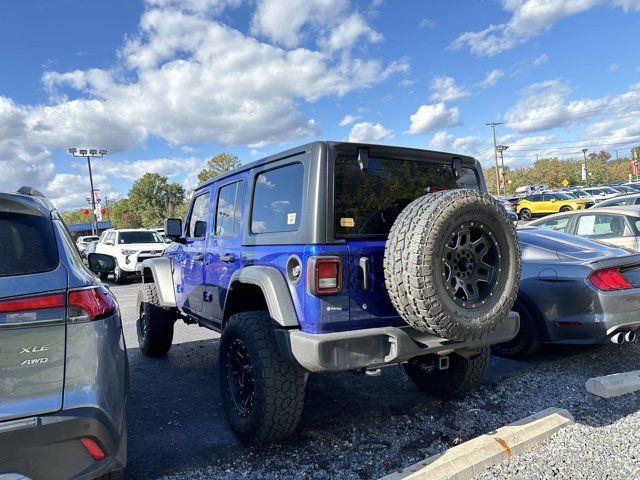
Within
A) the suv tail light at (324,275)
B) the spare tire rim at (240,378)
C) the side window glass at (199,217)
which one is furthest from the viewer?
the side window glass at (199,217)

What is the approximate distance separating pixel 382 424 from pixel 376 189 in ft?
5.86

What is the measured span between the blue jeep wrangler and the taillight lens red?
1273 mm

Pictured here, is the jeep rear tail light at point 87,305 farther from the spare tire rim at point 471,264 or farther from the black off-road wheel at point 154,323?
the black off-road wheel at point 154,323

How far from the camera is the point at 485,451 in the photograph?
2.87m

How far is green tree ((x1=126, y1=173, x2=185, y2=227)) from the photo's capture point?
51.2 metres

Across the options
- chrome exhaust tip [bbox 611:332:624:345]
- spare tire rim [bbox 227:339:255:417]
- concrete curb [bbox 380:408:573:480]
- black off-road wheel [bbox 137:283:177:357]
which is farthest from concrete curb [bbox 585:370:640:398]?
black off-road wheel [bbox 137:283:177:357]

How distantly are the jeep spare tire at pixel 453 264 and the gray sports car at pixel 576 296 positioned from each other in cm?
195

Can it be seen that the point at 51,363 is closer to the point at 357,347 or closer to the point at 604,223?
the point at 357,347

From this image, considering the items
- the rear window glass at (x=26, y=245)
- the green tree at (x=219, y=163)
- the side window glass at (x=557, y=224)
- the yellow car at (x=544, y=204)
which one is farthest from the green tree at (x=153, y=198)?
the rear window glass at (x=26, y=245)

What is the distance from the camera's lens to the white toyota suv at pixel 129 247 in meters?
14.2

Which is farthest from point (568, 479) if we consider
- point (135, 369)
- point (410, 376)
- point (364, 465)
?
point (135, 369)

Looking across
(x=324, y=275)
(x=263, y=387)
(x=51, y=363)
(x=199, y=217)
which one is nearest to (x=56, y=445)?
(x=51, y=363)

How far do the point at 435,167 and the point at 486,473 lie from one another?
2.10m

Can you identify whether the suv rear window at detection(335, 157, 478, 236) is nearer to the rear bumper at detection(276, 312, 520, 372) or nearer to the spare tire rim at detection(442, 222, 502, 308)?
the spare tire rim at detection(442, 222, 502, 308)
